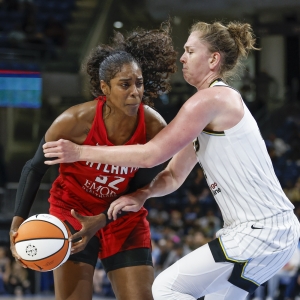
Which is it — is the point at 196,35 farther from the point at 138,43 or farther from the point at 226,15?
the point at 226,15

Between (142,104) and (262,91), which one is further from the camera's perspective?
(262,91)

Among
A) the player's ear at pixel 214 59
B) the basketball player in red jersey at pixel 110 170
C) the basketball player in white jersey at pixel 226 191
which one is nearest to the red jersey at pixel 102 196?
the basketball player in red jersey at pixel 110 170

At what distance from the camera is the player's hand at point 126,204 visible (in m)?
3.20

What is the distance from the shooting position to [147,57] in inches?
135

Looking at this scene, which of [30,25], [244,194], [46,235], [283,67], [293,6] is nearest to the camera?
[244,194]

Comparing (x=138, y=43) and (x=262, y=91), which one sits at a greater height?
(x=262, y=91)

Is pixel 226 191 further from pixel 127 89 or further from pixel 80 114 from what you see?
pixel 80 114

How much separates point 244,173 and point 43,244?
107cm

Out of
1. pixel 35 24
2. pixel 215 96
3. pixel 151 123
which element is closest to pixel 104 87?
pixel 151 123

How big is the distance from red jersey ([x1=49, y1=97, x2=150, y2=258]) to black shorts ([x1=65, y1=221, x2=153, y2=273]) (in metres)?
0.03

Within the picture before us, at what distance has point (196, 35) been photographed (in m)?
3.06

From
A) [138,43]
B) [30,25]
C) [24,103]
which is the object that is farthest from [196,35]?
[30,25]

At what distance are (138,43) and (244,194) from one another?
114 cm

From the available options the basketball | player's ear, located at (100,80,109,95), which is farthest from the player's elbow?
the basketball
